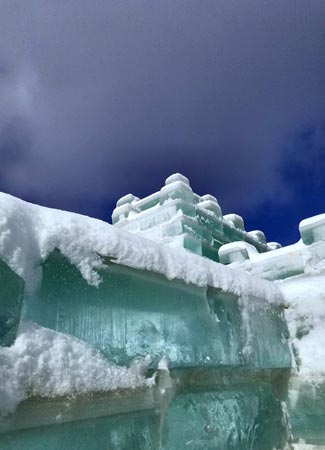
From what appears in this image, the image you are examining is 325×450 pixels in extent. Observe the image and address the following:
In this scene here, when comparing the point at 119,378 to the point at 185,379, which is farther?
the point at 185,379

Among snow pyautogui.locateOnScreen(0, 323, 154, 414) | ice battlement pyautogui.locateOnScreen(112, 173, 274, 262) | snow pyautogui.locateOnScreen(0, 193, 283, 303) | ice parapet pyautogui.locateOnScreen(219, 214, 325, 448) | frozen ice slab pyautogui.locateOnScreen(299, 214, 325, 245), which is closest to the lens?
snow pyautogui.locateOnScreen(0, 323, 154, 414)

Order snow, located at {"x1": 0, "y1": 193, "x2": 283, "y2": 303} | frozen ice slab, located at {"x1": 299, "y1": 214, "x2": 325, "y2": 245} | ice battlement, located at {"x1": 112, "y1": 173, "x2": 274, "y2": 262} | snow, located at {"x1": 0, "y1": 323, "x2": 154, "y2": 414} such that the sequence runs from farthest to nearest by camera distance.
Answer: ice battlement, located at {"x1": 112, "y1": 173, "x2": 274, "y2": 262}
frozen ice slab, located at {"x1": 299, "y1": 214, "x2": 325, "y2": 245}
snow, located at {"x1": 0, "y1": 193, "x2": 283, "y2": 303}
snow, located at {"x1": 0, "y1": 323, "x2": 154, "y2": 414}

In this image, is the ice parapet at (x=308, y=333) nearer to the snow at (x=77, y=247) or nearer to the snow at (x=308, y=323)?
the snow at (x=308, y=323)

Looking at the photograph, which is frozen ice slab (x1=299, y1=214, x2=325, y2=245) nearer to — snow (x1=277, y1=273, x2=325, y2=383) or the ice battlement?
snow (x1=277, y1=273, x2=325, y2=383)

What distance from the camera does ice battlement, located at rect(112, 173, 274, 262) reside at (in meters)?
4.11

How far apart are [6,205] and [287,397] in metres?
2.02

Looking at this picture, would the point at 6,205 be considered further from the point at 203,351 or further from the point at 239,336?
the point at 239,336

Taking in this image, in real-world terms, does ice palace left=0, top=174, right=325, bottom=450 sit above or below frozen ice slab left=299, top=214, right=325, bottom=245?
below

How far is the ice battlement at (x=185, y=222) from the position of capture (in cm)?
411

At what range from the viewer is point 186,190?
487cm

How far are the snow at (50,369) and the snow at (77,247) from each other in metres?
0.17

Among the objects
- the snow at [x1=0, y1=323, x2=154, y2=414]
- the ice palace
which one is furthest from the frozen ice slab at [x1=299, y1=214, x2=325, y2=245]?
the snow at [x1=0, y1=323, x2=154, y2=414]

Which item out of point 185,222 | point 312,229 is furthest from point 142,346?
point 185,222

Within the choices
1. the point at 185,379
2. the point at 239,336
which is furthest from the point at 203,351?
the point at 239,336
